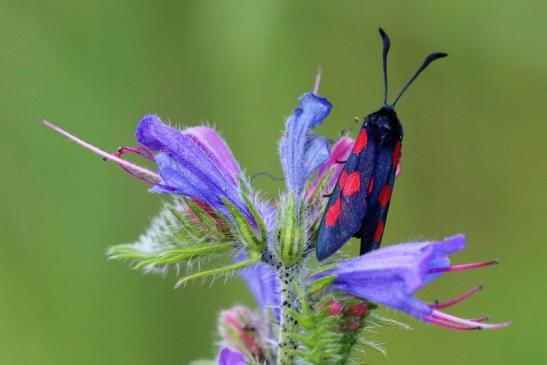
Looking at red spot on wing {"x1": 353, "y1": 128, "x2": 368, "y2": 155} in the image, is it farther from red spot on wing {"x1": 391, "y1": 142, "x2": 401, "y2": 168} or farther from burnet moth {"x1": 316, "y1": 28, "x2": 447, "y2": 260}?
red spot on wing {"x1": 391, "y1": 142, "x2": 401, "y2": 168}

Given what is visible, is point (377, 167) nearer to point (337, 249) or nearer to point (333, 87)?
point (337, 249)

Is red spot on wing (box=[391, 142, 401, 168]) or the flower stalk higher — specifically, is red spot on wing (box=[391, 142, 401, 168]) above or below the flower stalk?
above

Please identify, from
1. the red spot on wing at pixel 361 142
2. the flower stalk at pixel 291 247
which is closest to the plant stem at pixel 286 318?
the flower stalk at pixel 291 247

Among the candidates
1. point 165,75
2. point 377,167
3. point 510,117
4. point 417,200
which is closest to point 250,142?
point 165,75

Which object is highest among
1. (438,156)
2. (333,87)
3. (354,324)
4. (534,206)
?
(333,87)

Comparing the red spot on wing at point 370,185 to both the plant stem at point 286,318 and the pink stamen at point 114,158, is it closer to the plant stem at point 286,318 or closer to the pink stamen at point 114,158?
the plant stem at point 286,318

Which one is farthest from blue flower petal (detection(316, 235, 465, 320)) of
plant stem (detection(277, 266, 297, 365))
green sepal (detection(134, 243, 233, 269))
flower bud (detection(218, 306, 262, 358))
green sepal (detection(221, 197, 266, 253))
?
flower bud (detection(218, 306, 262, 358))
